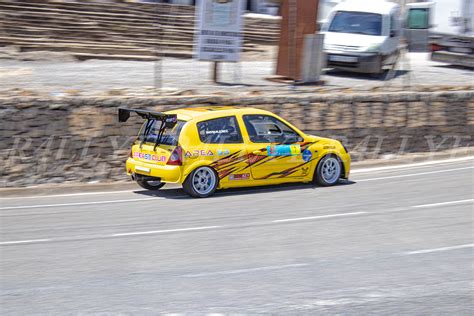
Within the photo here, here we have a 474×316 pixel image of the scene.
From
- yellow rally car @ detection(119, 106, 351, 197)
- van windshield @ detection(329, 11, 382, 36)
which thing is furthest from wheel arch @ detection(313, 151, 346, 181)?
van windshield @ detection(329, 11, 382, 36)

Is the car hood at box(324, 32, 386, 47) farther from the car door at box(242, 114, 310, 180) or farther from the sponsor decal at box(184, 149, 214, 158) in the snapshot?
the sponsor decal at box(184, 149, 214, 158)

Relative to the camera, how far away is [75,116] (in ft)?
48.4

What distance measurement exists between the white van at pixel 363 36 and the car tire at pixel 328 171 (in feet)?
28.2

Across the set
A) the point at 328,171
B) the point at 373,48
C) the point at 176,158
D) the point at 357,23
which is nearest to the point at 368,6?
the point at 357,23

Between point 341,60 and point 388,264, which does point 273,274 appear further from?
point 341,60

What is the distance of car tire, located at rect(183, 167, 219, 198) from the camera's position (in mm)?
12945

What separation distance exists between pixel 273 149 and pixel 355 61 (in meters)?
9.54

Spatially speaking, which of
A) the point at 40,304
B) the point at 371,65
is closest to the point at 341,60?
the point at 371,65

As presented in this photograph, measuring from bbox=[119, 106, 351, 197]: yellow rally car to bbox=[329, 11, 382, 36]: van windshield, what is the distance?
9.80 meters

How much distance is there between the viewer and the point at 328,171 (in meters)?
14.4

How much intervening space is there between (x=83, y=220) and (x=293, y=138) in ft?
14.5

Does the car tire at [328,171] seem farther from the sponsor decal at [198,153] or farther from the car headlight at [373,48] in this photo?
the car headlight at [373,48]

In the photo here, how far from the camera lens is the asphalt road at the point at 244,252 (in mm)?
7105

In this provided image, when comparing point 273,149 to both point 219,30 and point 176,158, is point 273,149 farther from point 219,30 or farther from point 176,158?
point 219,30
